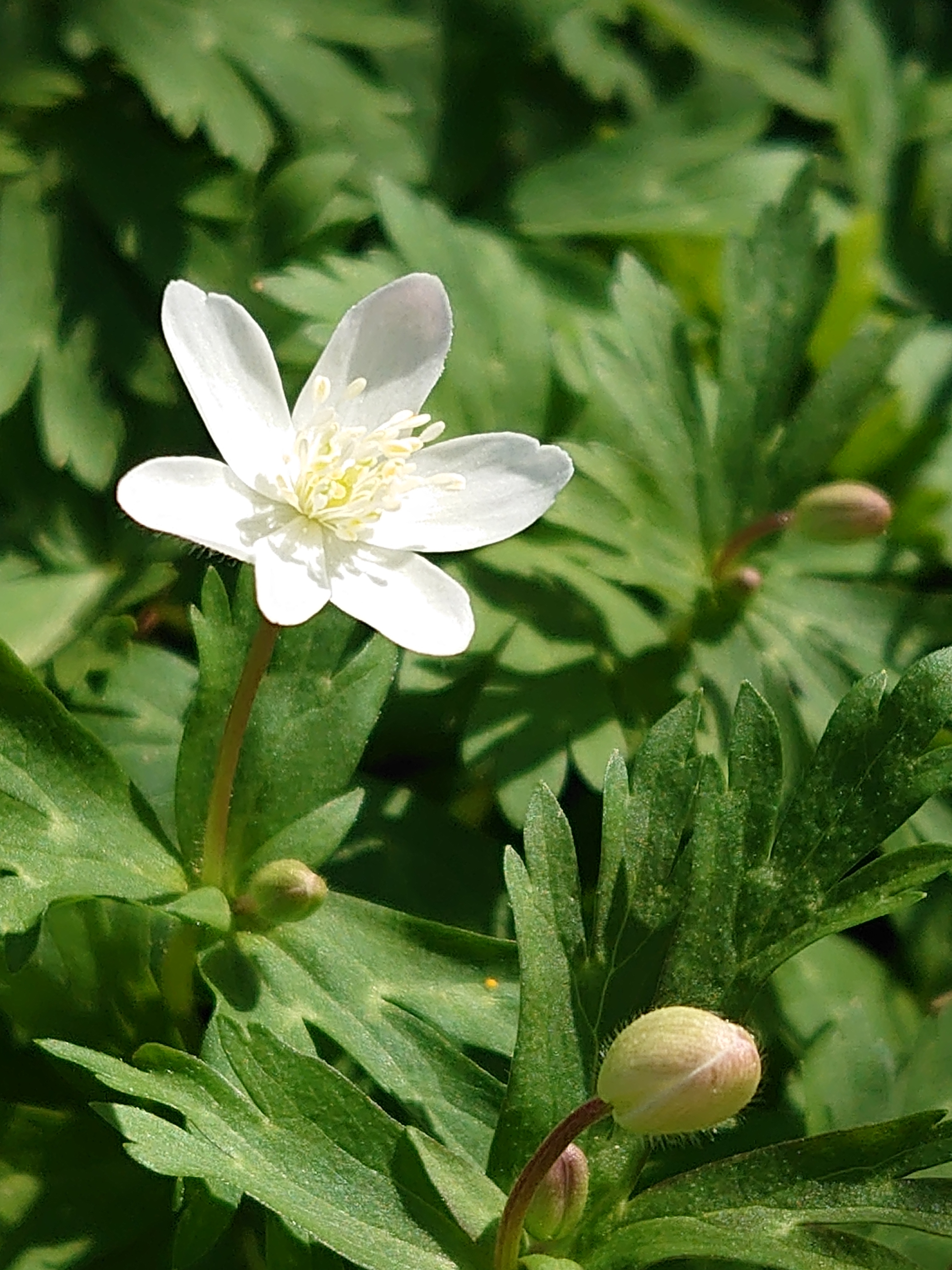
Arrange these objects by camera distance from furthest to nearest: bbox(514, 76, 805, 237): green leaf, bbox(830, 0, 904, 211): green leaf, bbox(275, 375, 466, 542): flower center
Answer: bbox(830, 0, 904, 211): green leaf < bbox(514, 76, 805, 237): green leaf < bbox(275, 375, 466, 542): flower center

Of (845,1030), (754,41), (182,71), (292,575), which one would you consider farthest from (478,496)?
(754,41)

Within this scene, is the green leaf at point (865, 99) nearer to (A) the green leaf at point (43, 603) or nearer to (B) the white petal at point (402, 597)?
(A) the green leaf at point (43, 603)

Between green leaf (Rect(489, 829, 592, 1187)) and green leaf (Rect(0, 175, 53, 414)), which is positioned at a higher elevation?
green leaf (Rect(0, 175, 53, 414))

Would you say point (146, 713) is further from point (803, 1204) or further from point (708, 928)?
point (803, 1204)

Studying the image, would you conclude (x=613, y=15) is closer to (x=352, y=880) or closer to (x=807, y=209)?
(x=807, y=209)

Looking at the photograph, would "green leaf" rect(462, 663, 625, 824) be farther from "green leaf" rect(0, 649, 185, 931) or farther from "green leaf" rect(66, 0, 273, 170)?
"green leaf" rect(66, 0, 273, 170)

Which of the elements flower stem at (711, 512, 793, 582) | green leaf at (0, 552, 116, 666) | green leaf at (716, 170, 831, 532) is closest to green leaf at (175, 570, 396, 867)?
green leaf at (0, 552, 116, 666)
